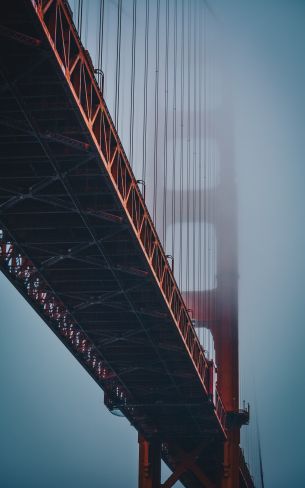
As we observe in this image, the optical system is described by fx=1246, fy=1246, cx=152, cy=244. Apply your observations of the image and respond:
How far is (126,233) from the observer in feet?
91.7

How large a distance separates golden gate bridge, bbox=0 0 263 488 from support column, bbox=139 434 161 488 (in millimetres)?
48

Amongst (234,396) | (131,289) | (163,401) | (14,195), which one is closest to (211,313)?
(234,396)

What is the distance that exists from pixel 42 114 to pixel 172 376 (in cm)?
1612

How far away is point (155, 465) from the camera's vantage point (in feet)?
147

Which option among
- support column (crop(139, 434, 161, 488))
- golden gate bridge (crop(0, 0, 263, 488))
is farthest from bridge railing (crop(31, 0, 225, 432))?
support column (crop(139, 434, 161, 488))

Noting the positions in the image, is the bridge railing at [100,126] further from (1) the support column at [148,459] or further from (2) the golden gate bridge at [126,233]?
(1) the support column at [148,459]

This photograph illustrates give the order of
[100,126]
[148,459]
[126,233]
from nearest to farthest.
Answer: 1. [100,126]
2. [126,233]
3. [148,459]

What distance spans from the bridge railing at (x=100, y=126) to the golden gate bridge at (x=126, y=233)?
0.12 ft

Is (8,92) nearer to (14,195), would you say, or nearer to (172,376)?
(14,195)

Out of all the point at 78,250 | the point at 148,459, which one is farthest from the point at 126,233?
the point at 148,459

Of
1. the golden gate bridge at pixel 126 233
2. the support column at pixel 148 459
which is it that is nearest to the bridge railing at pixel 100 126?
the golden gate bridge at pixel 126 233

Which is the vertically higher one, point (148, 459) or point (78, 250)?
point (78, 250)

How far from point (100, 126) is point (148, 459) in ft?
74.7

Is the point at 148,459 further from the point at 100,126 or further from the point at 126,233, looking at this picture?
the point at 100,126
